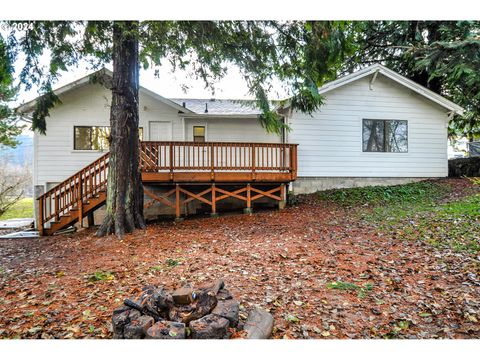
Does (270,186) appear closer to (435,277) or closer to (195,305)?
(435,277)

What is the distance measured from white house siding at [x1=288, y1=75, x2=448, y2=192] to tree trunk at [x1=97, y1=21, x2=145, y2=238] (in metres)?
5.08

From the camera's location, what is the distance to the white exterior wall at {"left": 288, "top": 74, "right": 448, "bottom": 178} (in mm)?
9312

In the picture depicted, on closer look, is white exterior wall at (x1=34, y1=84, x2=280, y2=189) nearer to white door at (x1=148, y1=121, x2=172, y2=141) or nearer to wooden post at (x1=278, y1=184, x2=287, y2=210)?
white door at (x1=148, y1=121, x2=172, y2=141)

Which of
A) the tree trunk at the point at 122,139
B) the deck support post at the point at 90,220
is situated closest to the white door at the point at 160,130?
the deck support post at the point at 90,220

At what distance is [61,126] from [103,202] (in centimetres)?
362

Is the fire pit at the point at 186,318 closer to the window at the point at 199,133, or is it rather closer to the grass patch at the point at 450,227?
the grass patch at the point at 450,227

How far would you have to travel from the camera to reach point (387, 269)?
370 cm

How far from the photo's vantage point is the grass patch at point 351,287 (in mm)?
3086

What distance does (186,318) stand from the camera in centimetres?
227

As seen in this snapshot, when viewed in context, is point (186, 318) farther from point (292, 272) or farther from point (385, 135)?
point (385, 135)

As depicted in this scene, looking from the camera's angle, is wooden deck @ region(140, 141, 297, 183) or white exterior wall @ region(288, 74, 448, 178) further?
white exterior wall @ region(288, 74, 448, 178)

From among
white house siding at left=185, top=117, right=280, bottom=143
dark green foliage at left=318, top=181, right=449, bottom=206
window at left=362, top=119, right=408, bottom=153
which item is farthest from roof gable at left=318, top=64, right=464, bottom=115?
dark green foliage at left=318, top=181, right=449, bottom=206

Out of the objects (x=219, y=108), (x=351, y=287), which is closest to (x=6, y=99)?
(x=219, y=108)
